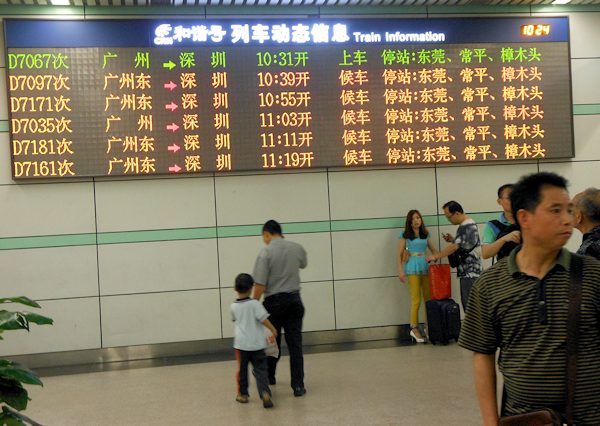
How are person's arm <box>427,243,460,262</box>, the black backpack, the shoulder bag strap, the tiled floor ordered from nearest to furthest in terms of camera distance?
the shoulder bag strap, the black backpack, the tiled floor, person's arm <box>427,243,460,262</box>

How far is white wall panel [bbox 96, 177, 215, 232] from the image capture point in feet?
29.3

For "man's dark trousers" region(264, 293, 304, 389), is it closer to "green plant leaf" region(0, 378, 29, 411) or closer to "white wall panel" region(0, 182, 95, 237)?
"white wall panel" region(0, 182, 95, 237)

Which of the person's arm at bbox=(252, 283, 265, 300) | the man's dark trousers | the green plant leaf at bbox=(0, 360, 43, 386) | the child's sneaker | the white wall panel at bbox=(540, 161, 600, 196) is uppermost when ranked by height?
the white wall panel at bbox=(540, 161, 600, 196)

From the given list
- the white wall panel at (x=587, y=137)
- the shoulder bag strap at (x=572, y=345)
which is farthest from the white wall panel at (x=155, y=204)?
the shoulder bag strap at (x=572, y=345)

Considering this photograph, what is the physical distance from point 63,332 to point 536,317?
7191 millimetres

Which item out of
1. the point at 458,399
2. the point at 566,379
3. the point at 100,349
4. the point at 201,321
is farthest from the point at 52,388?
the point at 566,379

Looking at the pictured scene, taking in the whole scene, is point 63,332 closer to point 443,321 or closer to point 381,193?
point 381,193

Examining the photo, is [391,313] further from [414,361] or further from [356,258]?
[414,361]

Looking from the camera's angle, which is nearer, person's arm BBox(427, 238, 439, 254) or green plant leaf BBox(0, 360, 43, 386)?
green plant leaf BBox(0, 360, 43, 386)

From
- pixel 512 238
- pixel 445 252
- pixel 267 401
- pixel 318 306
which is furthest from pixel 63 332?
pixel 512 238

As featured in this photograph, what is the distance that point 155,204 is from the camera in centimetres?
902

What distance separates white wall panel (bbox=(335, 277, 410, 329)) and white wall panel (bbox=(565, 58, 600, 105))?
308 cm

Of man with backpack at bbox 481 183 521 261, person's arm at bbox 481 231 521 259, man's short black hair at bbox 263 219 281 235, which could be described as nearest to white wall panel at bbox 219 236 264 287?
man's short black hair at bbox 263 219 281 235

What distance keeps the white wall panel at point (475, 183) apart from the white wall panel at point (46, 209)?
4.01 meters
